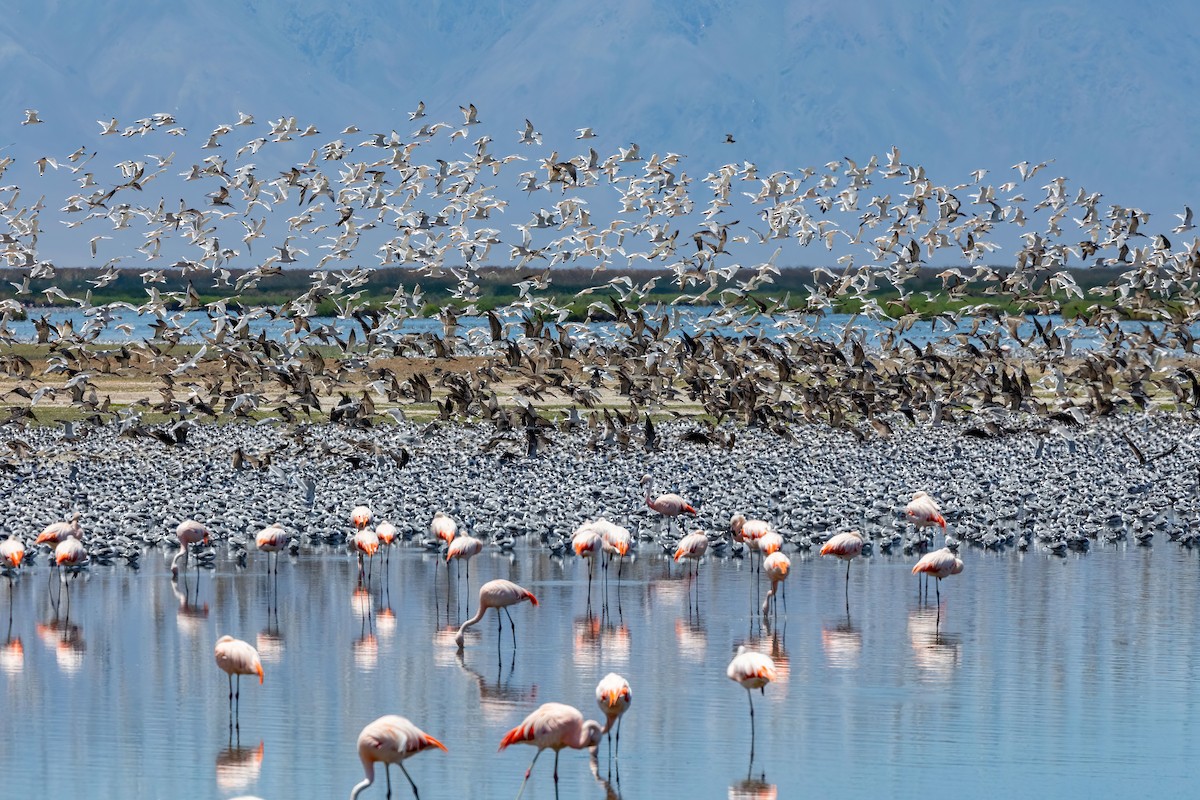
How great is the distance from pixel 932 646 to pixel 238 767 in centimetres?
743

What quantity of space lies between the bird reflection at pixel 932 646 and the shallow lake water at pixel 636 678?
51 millimetres

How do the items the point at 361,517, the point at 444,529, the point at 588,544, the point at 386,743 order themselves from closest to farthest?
the point at 386,743 < the point at 588,544 < the point at 444,529 < the point at 361,517

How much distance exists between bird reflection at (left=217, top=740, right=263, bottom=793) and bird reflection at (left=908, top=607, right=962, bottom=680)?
6293mm

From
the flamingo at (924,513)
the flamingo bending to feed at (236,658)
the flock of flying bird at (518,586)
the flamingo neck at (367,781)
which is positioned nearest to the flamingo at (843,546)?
the flock of flying bird at (518,586)

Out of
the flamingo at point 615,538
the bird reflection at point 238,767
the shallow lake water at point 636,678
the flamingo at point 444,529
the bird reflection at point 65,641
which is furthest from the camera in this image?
the flamingo at point 444,529

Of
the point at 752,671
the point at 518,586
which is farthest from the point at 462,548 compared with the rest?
the point at 752,671

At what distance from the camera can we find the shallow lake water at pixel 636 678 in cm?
1268

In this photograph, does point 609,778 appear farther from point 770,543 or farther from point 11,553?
point 11,553

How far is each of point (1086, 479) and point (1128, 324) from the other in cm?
5595

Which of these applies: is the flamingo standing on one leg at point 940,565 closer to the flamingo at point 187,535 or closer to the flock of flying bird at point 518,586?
the flock of flying bird at point 518,586

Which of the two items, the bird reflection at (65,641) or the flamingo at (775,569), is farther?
the flamingo at (775,569)

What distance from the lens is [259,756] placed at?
43.3 feet

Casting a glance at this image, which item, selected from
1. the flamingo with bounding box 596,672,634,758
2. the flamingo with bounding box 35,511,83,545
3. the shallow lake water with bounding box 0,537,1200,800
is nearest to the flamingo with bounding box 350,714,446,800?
the shallow lake water with bounding box 0,537,1200,800

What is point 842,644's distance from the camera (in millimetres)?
17172
